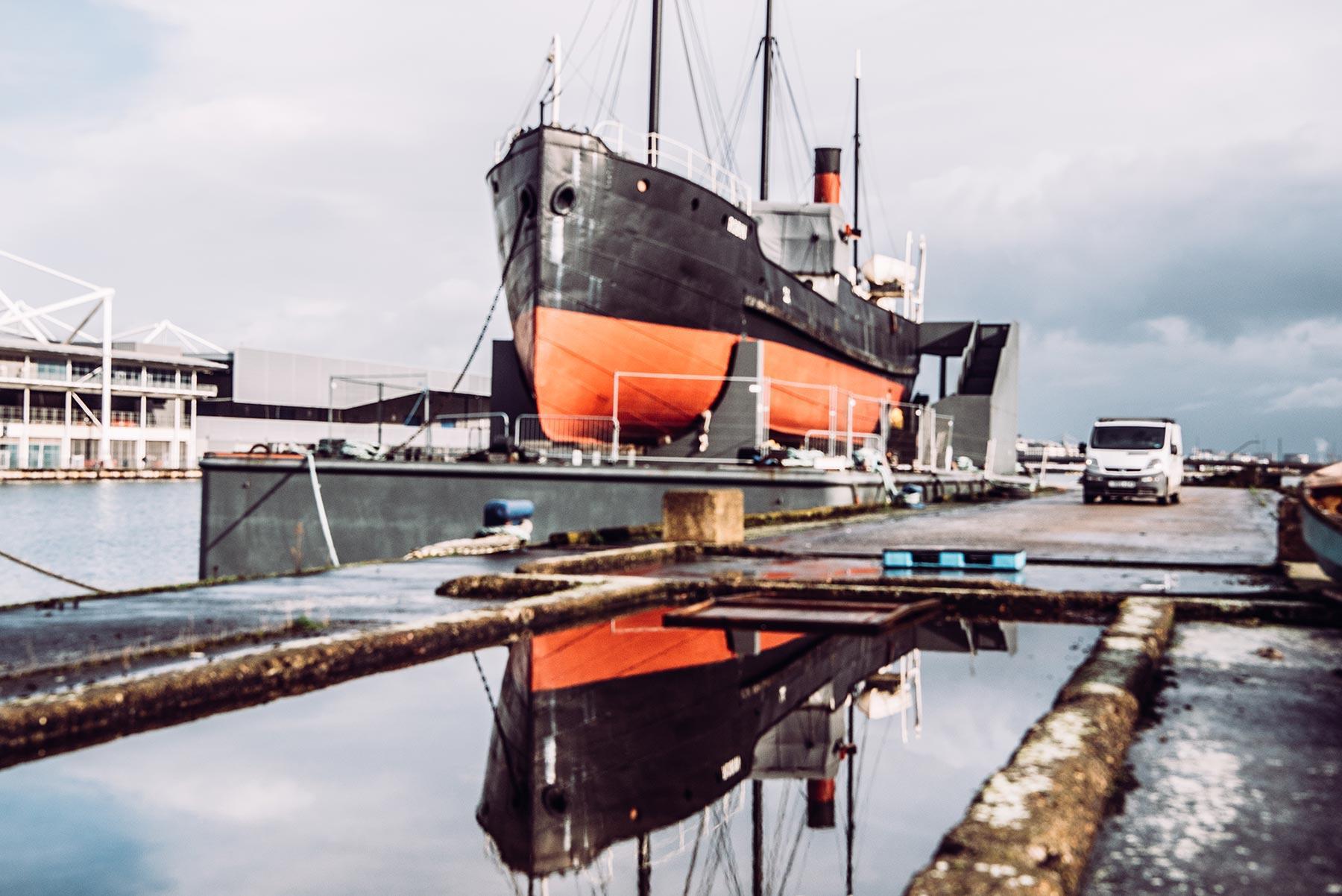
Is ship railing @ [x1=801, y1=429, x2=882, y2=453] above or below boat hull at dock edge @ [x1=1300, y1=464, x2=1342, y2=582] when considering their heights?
above

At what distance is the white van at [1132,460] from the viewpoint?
26.7 meters

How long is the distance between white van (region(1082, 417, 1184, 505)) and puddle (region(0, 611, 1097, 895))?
21488 mm

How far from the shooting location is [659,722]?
5.46m

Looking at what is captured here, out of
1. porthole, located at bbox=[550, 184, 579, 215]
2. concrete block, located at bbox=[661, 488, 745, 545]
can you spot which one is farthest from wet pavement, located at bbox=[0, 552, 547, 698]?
porthole, located at bbox=[550, 184, 579, 215]

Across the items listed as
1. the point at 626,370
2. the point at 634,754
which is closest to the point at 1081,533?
the point at 626,370

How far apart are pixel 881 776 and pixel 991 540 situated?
11.1 meters

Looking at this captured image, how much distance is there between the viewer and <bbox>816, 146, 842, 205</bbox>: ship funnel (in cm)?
3616

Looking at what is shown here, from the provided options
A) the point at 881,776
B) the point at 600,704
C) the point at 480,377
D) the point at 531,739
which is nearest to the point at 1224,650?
the point at 881,776

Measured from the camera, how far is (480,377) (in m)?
98.1

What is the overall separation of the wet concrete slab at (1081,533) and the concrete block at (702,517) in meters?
0.86

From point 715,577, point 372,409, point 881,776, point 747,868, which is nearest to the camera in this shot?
point 747,868

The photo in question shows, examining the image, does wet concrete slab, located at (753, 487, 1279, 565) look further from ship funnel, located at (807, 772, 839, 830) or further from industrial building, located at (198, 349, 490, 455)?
industrial building, located at (198, 349, 490, 455)

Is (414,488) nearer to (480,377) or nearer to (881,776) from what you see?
(881,776)

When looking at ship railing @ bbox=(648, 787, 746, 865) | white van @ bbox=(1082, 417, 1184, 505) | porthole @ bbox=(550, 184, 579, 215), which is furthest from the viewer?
white van @ bbox=(1082, 417, 1184, 505)
